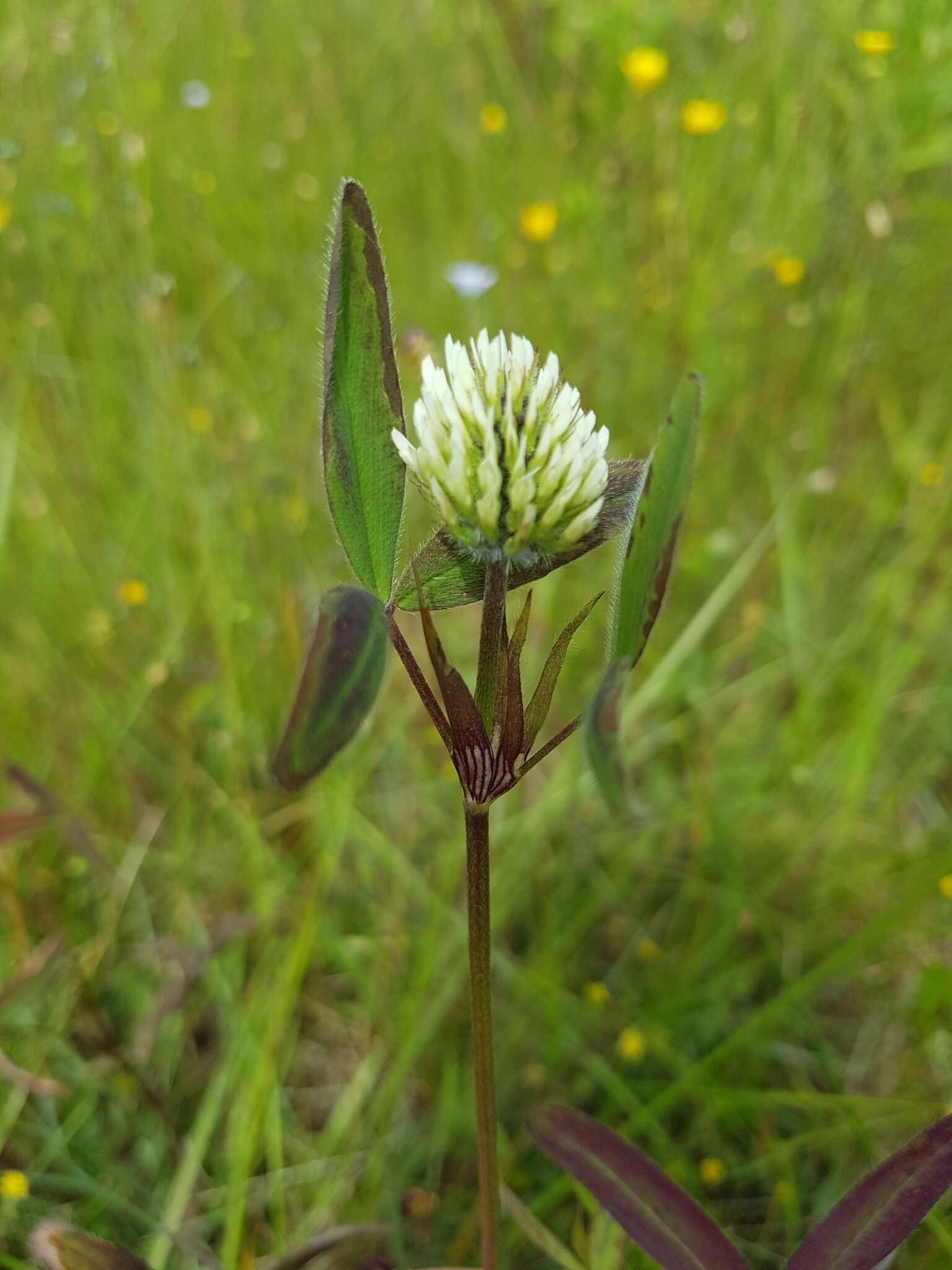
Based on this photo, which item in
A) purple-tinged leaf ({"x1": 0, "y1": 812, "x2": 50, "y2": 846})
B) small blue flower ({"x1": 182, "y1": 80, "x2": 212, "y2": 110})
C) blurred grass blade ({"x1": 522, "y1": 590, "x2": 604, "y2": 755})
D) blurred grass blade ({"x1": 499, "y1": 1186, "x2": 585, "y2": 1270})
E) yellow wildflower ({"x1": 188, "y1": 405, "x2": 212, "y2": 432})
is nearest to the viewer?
blurred grass blade ({"x1": 522, "y1": 590, "x2": 604, "y2": 755})

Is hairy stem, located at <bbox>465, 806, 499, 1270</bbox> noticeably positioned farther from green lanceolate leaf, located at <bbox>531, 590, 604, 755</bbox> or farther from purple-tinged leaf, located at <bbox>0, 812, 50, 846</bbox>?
purple-tinged leaf, located at <bbox>0, 812, 50, 846</bbox>

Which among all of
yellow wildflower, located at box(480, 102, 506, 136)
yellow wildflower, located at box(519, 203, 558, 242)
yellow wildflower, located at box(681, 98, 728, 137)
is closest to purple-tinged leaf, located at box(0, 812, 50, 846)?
yellow wildflower, located at box(519, 203, 558, 242)

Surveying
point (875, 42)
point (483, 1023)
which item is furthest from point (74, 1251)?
point (875, 42)

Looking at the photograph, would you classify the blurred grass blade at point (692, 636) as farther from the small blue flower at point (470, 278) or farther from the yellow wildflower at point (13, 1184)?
the yellow wildflower at point (13, 1184)

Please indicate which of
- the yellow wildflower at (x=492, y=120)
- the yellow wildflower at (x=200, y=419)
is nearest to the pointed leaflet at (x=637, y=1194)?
the yellow wildflower at (x=200, y=419)

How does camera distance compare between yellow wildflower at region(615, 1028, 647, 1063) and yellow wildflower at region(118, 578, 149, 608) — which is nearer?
yellow wildflower at region(615, 1028, 647, 1063)
